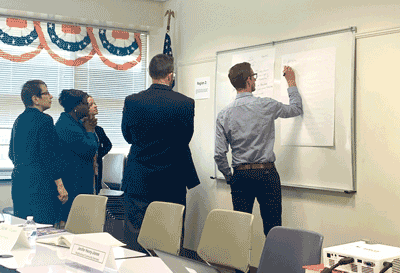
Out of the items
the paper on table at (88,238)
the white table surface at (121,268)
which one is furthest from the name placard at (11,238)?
the white table surface at (121,268)

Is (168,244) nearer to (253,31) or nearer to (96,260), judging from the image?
(96,260)

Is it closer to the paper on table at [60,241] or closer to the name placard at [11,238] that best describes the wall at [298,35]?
the paper on table at [60,241]

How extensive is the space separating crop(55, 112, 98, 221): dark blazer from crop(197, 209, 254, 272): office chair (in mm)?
1604

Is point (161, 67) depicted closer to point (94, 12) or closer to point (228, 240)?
point (228, 240)

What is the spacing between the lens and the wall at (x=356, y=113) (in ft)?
11.1

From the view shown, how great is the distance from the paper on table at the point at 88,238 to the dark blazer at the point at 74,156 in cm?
155

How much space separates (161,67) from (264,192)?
1222 mm

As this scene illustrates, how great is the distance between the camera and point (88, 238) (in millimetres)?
2305

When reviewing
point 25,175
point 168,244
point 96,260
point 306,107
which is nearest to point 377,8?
point 306,107

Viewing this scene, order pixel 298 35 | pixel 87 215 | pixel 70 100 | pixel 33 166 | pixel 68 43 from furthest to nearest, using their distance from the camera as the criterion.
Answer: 1. pixel 68 43
2. pixel 70 100
3. pixel 298 35
4. pixel 33 166
5. pixel 87 215

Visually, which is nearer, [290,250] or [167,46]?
[290,250]

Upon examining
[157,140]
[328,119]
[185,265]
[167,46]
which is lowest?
[185,265]

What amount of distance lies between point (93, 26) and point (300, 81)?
3.04m

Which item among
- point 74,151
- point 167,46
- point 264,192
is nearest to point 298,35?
point 264,192
